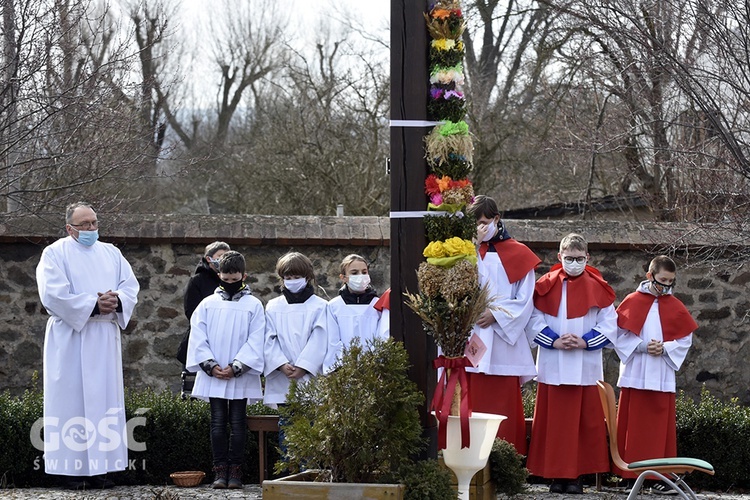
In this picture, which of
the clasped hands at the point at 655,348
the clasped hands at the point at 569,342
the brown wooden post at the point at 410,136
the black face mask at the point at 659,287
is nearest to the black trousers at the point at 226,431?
the clasped hands at the point at 569,342

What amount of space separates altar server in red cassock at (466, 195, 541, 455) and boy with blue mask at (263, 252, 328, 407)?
1187 mm

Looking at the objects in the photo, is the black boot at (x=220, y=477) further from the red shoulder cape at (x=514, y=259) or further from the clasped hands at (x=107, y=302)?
the red shoulder cape at (x=514, y=259)

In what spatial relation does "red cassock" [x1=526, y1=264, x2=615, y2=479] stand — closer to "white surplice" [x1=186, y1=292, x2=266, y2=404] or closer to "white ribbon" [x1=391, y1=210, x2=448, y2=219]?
"white surplice" [x1=186, y1=292, x2=266, y2=404]

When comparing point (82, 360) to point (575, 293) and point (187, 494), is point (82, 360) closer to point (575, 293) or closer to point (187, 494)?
point (187, 494)

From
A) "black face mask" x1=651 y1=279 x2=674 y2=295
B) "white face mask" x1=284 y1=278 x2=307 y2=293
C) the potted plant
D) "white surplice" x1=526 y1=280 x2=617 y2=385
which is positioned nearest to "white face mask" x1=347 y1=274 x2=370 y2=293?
"white face mask" x1=284 y1=278 x2=307 y2=293

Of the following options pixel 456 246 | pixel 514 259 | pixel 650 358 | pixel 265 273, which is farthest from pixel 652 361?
pixel 265 273

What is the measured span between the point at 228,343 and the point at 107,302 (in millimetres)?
944

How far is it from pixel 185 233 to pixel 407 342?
5346mm

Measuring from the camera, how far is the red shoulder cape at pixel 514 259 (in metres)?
8.62

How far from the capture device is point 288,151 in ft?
62.3

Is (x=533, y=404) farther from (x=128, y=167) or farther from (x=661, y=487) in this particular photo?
(x=128, y=167)

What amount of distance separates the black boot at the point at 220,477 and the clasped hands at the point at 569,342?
2.62m

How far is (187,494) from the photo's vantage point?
26.5 ft

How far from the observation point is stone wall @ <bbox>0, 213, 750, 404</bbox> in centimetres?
1118
